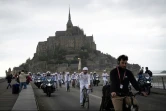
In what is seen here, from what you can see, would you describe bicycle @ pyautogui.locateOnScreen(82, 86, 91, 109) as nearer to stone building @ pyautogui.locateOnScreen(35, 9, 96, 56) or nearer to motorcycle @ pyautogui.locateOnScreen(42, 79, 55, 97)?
motorcycle @ pyautogui.locateOnScreen(42, 79, 55, 97)

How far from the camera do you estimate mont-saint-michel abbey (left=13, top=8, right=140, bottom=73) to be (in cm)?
18175

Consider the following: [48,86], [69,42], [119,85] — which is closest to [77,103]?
[48,86]

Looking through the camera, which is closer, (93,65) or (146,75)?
(146,75)

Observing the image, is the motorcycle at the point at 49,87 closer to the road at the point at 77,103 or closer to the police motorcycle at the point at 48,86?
the police motorcycle at the point at 48,86

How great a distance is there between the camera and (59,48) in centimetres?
19400

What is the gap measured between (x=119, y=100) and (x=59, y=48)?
18725 cm

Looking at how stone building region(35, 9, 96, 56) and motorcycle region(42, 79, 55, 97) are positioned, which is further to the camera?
stone building region(35, 9, 96, 56)

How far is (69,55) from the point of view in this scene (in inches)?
7407

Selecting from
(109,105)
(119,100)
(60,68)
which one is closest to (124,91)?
(119,100)

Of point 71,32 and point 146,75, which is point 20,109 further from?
point 71,32

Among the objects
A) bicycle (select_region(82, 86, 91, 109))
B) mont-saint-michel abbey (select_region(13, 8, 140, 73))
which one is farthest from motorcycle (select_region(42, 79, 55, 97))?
mont-saint-michel abbey (select_region(13, 8, 140, 73))

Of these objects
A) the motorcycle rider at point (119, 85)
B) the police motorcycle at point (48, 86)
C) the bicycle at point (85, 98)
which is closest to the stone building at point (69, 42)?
the police motorcycle at point (48, 86)

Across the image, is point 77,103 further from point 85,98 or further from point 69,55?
point 69,55

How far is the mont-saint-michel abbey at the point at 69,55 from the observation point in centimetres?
18175
